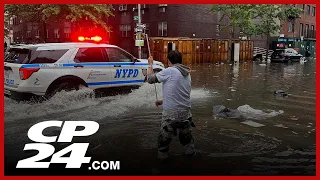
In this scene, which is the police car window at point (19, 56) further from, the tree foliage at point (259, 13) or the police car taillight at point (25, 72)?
the tree foliage at point (259, 13)

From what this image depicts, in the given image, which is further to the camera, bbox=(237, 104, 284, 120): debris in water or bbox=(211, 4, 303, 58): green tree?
bbox=(211, 4, 303, 58): green tree

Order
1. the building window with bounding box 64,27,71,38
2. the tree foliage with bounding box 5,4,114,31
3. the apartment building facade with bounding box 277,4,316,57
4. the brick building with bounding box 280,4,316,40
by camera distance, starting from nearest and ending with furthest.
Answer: the tree foliage with bounding box 5,4,114,31
the building window with bounding box 64,27,71,38
the apartment building facade with bounding box 277,4,316,57
the brick building with bounding box 280,4,316,40

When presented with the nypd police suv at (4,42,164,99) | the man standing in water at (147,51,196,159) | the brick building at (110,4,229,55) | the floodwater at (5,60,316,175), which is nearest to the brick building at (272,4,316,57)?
the brick building at (110,4,229,55)

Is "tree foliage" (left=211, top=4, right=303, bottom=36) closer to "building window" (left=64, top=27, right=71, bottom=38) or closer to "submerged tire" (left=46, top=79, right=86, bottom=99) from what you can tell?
"building window" (left=64, top=27, right=71, bottom=38)

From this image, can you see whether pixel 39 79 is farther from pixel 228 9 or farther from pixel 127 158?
pixel 228 9

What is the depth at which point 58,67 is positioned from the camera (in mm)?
8891

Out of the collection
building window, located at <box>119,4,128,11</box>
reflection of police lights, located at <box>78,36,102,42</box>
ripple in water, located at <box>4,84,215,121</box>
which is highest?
building window, located at <box>119,4,128,11</box>

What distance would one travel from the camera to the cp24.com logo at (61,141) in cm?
521

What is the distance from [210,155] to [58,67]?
16.4ft

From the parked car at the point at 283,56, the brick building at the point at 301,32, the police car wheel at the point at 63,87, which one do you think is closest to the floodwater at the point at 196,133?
the police car wheel at the point at 63,87

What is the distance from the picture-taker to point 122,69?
33.3 ft

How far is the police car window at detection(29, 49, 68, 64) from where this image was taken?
8576 mm

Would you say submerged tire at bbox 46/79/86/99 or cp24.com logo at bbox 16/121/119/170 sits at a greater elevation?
submerged tire at bbox 46/79/86/99

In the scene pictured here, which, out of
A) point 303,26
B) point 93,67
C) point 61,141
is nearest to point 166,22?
point 93,67
